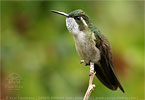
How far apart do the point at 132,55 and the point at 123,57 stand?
0.37 feet

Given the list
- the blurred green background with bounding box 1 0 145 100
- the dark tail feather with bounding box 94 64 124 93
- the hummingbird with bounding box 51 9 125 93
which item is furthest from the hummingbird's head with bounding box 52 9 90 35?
the blurred green background with bounding box 1 0 145 100

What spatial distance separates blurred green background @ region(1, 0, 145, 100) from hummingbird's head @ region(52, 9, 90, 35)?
94 centimetres

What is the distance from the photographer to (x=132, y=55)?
5043mm

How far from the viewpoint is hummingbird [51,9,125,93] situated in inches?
153

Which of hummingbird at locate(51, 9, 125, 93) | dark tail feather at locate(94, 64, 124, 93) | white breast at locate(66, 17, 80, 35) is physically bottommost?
dark tail feather at locate(94, 64, 124, 93)

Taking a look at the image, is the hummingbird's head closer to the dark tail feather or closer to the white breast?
the white breast

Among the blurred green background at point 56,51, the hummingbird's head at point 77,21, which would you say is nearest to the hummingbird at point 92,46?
the hummingbird's head at point 77,21

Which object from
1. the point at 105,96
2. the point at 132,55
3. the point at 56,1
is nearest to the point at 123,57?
the point at 132,55

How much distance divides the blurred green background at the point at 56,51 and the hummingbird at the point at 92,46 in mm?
624

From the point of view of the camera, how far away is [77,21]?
387 centimetres

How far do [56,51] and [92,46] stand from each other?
111 cm

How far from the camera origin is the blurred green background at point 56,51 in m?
4.74

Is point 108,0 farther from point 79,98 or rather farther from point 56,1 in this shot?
point 79,98

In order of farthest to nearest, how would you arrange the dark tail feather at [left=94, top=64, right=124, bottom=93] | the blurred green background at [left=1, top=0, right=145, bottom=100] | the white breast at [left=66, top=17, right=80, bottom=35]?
1. the blurred green background at [left=1, top=0, right=145, bottom=100]
2. the dark tail feather at [left=94, top=64, right=124, bottom=93]
3. the white breast at [left=66, top=17, right=80, bottom=35]
